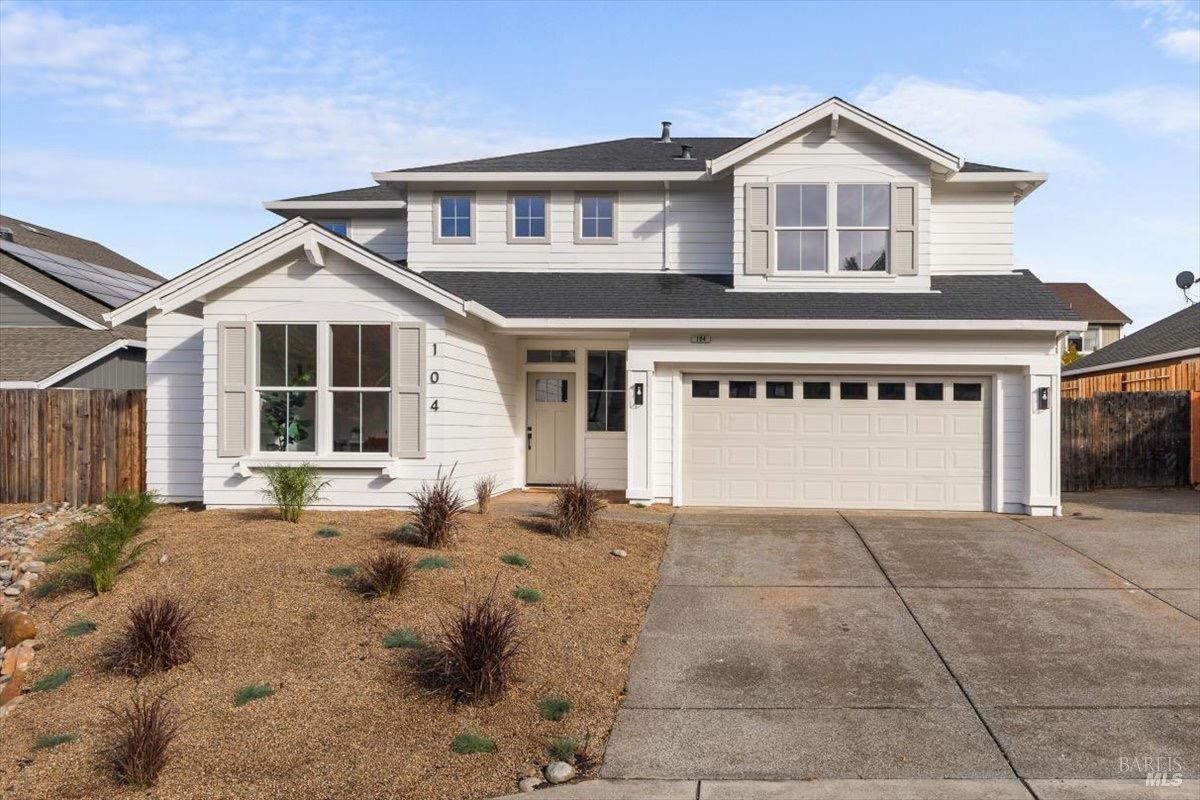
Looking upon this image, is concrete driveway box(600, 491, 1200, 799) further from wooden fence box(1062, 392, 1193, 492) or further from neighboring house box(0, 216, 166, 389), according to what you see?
neighboring house box(0, 216, 166, 389)

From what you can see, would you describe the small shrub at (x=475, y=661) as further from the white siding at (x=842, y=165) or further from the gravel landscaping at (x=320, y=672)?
the white siding at (x=842, y=165)

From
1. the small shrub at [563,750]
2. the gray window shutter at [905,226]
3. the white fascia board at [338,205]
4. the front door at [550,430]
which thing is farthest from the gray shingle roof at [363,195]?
the small shrub at [563,750]

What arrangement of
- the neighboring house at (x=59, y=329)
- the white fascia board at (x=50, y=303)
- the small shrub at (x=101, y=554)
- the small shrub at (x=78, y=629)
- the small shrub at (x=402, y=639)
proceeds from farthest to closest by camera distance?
the white fascia board at (x=50, y=303) < the neighboring house at (x=59, y=329) < the small shrub at (x=101, y=554) < the small shrub at (x=78, y=629) < the small shrub at (x=402, y=639)

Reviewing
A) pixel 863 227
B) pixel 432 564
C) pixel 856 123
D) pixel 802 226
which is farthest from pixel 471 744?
pixel 856 123

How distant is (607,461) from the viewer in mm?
15609

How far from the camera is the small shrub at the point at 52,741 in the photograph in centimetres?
628

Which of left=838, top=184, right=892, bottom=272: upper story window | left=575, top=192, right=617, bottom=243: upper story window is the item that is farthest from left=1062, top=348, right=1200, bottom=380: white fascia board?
left=575, top=192, right=617, bottom=243: upper story window

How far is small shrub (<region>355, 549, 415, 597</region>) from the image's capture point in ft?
26.8

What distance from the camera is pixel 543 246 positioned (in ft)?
52.7

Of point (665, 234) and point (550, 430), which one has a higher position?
Result: point (665, 234)

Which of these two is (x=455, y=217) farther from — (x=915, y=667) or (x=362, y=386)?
(x=915, y=667)

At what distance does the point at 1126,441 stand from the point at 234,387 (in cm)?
1637

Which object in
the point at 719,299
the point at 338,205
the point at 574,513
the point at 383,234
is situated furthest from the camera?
the point at 383,234

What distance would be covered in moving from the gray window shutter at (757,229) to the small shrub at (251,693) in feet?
34.2
